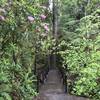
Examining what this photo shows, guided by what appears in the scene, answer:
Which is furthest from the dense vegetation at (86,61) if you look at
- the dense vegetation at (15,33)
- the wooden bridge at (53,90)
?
the dense vegetation at (15,33)

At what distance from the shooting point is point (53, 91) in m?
11.9

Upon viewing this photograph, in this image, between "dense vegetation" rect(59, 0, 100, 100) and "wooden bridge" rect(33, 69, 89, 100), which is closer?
"dense vegetation" rect(59, 0, 100, 100)

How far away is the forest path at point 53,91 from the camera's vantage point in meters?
10.1

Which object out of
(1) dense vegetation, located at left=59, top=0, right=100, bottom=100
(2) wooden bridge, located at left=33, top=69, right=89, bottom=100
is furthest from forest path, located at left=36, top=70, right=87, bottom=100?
(1) dense vegetation, located at left=59, top=0, right=100, bottom=100

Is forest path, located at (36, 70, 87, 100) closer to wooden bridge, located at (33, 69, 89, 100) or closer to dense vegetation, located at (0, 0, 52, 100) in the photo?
wooden bridge, located at (33, 69, 89, 100)

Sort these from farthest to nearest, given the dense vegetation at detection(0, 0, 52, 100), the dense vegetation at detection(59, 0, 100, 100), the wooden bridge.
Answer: the wooden bridge
the dense vegetation at detection(59, 0, 100, 100)
the dense vegetation at detection(0, 0, 52, 100)

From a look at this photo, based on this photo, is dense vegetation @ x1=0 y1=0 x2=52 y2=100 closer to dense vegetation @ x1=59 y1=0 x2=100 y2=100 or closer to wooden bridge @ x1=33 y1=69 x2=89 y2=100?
wooden bridge @ x1=33 y1=69 x2=89 y2=100

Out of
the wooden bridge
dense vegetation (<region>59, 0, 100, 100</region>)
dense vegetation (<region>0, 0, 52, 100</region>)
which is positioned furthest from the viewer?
the wooden bridge

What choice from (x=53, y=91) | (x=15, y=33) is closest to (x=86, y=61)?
(x=53, y=91)

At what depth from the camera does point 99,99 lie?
31.2 ft

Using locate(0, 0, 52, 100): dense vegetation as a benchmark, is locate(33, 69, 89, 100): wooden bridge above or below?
below

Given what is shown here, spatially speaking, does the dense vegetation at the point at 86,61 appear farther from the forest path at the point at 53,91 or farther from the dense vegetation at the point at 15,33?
the dense vegetation at the point at 15,33

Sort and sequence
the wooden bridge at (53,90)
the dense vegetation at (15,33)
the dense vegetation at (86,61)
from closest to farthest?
the dense vegetation at (15,33)
the dense vegetation at (86,61)
the wooden bridge at (53,90)

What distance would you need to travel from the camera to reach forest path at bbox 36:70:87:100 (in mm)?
10125
